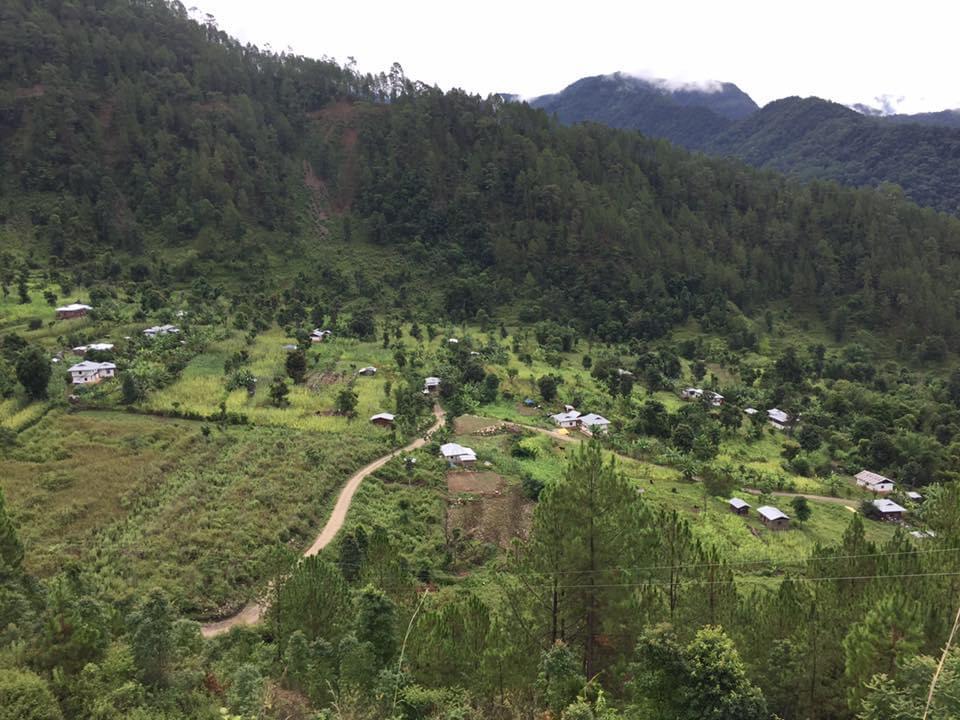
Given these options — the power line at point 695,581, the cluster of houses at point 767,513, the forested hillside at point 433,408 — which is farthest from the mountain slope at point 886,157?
the power line at point 695,581

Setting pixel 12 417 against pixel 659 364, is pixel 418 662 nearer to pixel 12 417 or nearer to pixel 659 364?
pixel 12 417

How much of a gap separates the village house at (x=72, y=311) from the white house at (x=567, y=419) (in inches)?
1833

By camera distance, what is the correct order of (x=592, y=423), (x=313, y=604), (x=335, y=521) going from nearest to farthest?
1. (x=313, y=604)
2. (x=335, y=521)
3. (x=592, y=423)

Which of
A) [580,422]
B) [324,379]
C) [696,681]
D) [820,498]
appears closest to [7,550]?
[696,681]

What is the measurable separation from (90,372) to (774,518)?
49402 mm

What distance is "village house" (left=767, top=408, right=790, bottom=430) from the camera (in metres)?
58.7

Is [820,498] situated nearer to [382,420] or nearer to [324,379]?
[382,420]

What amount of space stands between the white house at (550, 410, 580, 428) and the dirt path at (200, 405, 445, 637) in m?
9.81

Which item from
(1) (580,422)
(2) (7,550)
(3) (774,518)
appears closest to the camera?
→ (2) (7,550)

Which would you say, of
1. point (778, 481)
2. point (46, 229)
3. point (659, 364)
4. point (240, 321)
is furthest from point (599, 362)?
point (46, 229)

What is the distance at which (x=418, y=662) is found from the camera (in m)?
17.2

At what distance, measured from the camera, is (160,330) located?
56.9m

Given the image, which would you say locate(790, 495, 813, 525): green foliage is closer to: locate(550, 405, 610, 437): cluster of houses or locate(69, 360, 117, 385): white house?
locate(550, 405, 610, 437): cluster of houses

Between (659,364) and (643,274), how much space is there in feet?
94.7
